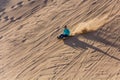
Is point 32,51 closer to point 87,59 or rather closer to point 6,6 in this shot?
point 87,59

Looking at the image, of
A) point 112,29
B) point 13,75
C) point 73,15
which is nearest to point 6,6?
point 73,15

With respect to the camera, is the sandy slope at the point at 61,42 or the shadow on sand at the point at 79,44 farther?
the shadow on sand at the point at 79,44

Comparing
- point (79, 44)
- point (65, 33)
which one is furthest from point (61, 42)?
point (79, 44)

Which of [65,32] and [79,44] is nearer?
[79,44]

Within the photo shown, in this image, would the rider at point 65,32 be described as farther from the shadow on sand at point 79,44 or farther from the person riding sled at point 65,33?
the shadow on sand at point 79,44

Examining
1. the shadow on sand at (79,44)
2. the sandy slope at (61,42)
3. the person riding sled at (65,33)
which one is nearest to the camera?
the sandy slope at (61,42)

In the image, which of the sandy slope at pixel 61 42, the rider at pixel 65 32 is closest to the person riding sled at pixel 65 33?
the rider at pixel 65 32

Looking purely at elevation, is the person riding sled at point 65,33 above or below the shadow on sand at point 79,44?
above

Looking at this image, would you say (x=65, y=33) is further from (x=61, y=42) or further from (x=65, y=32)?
(x=61, y=42)

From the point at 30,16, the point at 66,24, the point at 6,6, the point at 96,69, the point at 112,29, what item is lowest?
the point at 96,69
